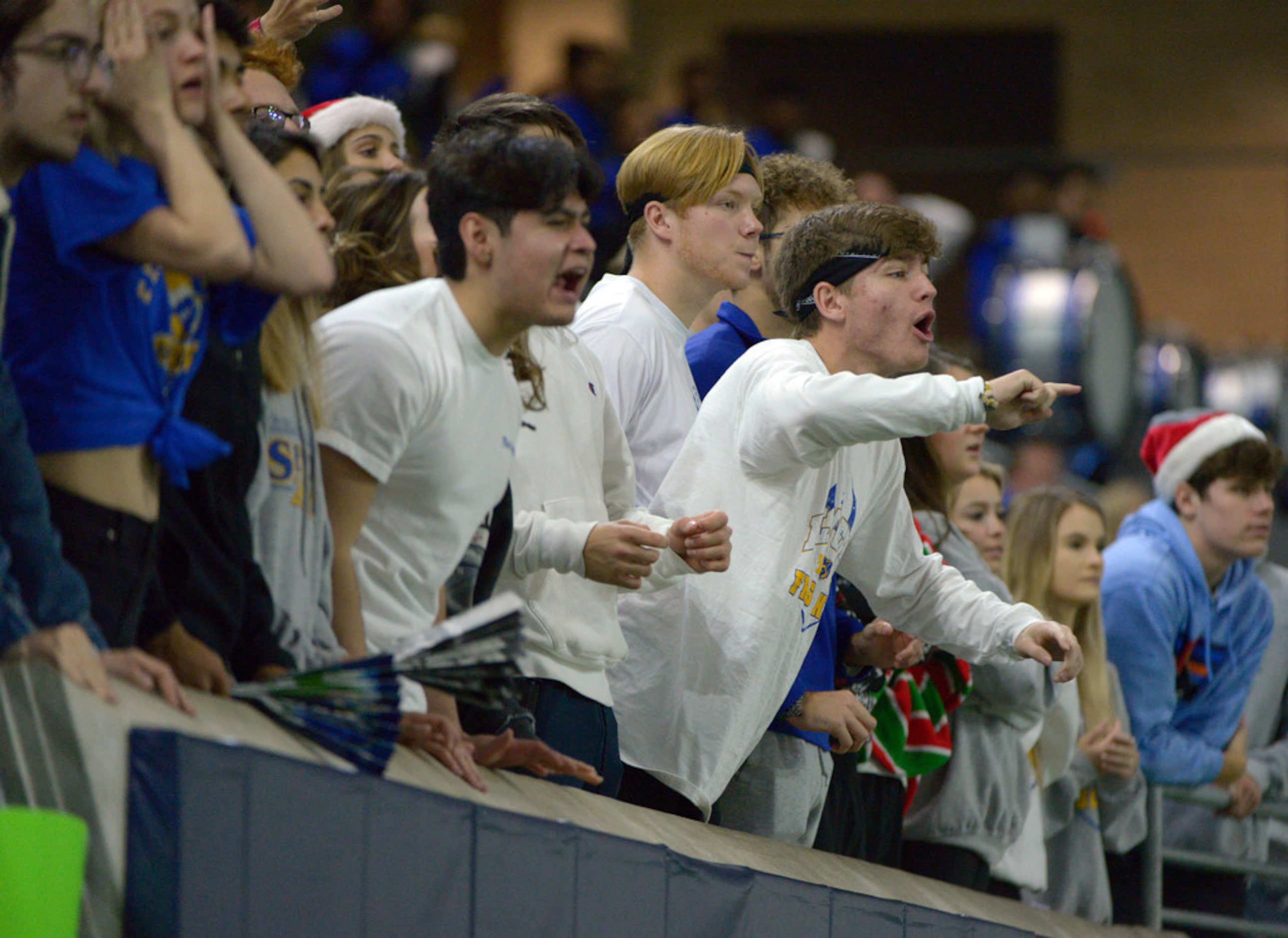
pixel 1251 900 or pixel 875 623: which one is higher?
pixel 875 623

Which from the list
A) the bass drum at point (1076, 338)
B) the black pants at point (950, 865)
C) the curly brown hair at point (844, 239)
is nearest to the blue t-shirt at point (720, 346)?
the curly brown hair at point (844, 239)

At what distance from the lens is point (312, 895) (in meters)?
2.31

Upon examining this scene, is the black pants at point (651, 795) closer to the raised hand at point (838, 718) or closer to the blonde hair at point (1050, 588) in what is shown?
the raised hand at point (838, 718)

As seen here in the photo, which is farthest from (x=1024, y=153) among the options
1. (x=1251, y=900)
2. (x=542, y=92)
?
(x=1251, y=900)

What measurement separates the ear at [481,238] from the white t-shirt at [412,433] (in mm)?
69

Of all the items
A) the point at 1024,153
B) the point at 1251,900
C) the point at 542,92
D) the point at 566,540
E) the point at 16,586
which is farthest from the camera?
the point at 1024,153

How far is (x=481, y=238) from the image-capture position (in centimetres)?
294

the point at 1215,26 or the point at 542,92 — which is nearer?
the point at 542,92

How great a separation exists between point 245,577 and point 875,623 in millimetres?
1639

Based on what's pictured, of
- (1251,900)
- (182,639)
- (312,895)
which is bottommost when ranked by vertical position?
(1251,900)

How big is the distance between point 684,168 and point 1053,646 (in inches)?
48.5

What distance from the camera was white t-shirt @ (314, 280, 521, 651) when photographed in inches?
110

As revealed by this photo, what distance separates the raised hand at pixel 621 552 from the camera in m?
3.04

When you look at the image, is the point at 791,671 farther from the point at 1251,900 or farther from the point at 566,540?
the point at 1251,900
